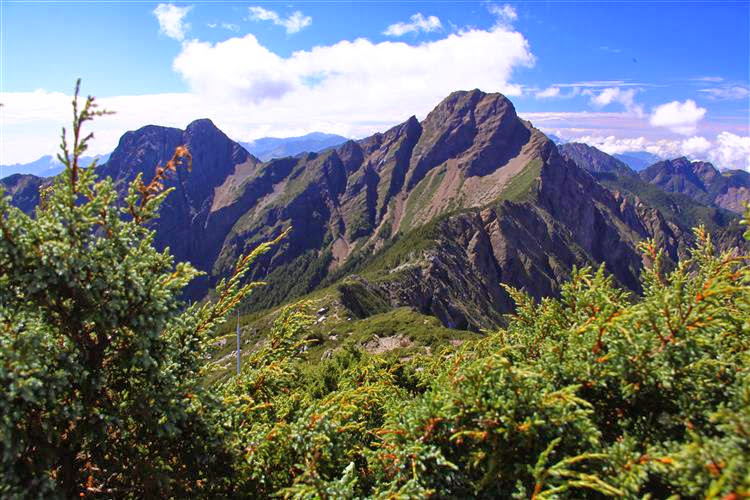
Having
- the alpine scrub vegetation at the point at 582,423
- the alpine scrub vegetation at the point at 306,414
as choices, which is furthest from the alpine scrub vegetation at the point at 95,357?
the alpine scrub vegetation at the point at 582,423

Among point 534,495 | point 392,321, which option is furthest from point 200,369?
point 392,321

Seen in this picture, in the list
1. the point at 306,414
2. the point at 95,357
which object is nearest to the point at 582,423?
the point at 306,414

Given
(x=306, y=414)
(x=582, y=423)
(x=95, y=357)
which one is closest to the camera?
(x=582, y=423)

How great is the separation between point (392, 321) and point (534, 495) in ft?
210

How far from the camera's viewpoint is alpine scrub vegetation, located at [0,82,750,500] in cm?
504

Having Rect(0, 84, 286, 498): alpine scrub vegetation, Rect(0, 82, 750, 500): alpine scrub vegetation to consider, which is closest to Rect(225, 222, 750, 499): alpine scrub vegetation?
Rect(0, 82, 750, 500): alpine scrub vegetation

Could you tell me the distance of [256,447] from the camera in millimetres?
6816

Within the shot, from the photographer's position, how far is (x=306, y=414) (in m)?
6.98

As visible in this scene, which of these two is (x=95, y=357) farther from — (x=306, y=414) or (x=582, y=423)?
(x=582, y=423)

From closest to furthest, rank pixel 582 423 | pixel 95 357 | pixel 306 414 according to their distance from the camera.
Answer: pixel 582 423
pixel 95 357
pixel 306 414

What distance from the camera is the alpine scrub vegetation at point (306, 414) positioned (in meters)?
5.04

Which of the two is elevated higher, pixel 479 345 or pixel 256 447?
pixel 479 345

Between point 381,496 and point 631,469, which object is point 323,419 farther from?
point 631,469

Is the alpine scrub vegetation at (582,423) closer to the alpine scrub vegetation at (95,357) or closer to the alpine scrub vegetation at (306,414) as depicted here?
the alpine scrub vegetation at (306,414)
